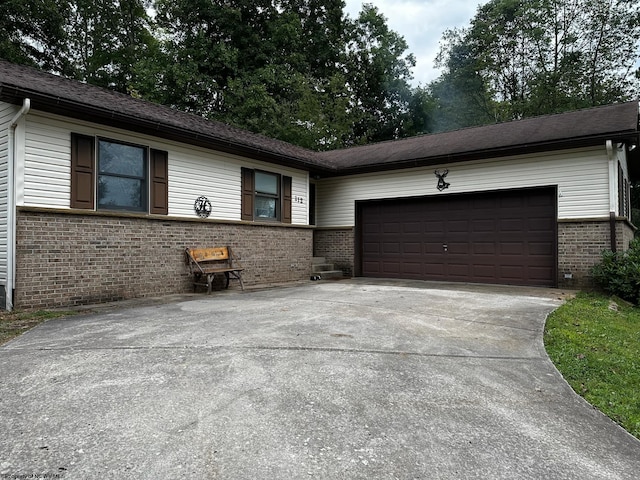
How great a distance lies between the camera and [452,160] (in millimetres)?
10523

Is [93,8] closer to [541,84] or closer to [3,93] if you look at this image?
[3,93]

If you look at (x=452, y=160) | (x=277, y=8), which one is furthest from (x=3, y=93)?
(x=277, y=8)

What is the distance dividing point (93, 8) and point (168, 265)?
67.3 ft

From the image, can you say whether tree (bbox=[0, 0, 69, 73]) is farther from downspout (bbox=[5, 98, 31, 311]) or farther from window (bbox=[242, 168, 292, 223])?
downspout (bbox=[5, 98, 31, 311])

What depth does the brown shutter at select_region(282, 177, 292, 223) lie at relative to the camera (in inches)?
428

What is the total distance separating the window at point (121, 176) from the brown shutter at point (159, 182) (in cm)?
15

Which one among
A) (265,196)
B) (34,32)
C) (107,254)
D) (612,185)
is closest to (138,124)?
(107,254)

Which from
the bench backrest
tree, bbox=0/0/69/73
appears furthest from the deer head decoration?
tree, bbox=0/0/69/73

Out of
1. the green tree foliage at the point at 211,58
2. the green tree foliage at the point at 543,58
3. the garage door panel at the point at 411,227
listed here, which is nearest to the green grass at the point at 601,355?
the garage door panel at the point at 411,227

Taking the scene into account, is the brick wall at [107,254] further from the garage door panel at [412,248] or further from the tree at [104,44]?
the tree at [104,44]

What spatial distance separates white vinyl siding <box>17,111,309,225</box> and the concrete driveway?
8.72 feet

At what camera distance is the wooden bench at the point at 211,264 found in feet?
27.2

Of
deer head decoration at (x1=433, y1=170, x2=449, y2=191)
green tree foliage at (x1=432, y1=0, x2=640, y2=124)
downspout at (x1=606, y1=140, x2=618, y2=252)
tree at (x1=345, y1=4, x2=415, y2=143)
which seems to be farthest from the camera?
tree at (x1=345, y1=4, x2=415, y2=143)

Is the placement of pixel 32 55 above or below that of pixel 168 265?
above
